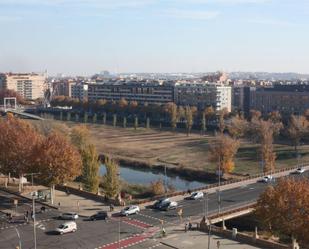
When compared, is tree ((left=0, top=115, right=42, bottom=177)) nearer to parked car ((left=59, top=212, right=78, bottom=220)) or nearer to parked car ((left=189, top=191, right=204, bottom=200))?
parked car ((left=59, top=212, right=78, bottom=220))

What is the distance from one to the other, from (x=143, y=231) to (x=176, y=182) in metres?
32.8

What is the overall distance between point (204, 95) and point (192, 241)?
404ft

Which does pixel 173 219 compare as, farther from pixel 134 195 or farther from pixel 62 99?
pixel 62 99

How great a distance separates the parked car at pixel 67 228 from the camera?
131ft

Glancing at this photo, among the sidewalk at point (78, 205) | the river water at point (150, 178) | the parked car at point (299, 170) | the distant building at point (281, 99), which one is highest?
the distant building at point (281, 99)

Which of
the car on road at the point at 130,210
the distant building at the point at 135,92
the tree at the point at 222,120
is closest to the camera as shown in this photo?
the car on road at the point at 130,210

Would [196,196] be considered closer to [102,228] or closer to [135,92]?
[102,228]

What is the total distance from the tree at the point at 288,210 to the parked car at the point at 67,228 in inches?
534

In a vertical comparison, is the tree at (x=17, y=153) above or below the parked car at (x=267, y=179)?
above

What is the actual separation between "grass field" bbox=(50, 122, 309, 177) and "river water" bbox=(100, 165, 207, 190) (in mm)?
4573

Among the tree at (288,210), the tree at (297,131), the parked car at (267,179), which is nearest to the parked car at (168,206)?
the tree at (288,210)

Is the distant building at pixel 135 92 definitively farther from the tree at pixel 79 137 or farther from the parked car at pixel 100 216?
the parked car at pixel 100 216

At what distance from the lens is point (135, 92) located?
587 feet

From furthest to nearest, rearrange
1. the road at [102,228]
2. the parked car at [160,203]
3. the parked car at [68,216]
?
the parked car at [160,203] < the parked car at [68,216] < the road at [102,228]
